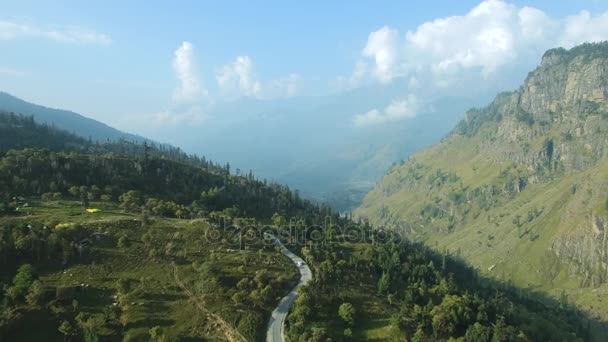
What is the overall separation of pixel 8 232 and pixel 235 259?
197ft

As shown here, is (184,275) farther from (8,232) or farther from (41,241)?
(8,232)

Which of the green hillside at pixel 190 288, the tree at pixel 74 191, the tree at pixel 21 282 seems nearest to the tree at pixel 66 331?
the green hillside at pixel 190 288

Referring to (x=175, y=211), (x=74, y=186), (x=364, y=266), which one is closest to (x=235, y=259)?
(x=364, y=266)

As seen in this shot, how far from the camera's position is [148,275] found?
120 m

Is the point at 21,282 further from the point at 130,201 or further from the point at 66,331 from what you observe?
the point at 130,201

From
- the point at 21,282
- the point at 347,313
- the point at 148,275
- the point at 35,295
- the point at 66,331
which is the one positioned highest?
the point at 148,275

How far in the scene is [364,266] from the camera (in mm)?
152625

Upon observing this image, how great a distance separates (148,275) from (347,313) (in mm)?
50583

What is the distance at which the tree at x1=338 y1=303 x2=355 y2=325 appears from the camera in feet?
360

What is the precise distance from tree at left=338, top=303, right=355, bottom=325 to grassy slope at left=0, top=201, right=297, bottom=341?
59.9ft

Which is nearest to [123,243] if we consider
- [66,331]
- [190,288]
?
[190,288]

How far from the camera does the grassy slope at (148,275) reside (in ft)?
334

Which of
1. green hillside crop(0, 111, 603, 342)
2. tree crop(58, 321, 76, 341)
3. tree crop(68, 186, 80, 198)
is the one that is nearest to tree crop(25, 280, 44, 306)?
green hillside crop(0, 111, 603, 342)

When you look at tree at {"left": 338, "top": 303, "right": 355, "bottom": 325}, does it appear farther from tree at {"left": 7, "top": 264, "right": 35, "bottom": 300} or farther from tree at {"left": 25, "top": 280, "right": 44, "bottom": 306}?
tree at {"left": 7, "top": 264, "right": 35, "bottom": 300}
